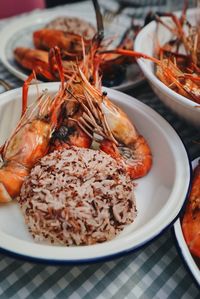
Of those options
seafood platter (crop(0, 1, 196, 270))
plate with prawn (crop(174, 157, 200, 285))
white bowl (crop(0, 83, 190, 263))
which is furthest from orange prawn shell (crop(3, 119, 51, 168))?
plate with prawn (crop(174, 157, 200, 285))

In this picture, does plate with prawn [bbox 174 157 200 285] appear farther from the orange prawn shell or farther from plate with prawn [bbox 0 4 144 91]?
plate with prawn [bbox 0 4 144 91]

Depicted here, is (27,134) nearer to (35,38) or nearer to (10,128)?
(10,128)

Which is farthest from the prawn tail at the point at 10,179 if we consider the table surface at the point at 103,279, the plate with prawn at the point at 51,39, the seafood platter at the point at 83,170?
the plate with prawn at the point at 51,39

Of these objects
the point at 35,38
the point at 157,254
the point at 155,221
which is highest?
the point at 35,38

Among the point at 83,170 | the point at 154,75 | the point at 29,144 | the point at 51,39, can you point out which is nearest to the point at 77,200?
the point at 83,170

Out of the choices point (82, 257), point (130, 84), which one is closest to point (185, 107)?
point (130, 84)

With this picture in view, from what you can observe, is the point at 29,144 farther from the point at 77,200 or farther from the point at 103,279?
the point at 103,279
